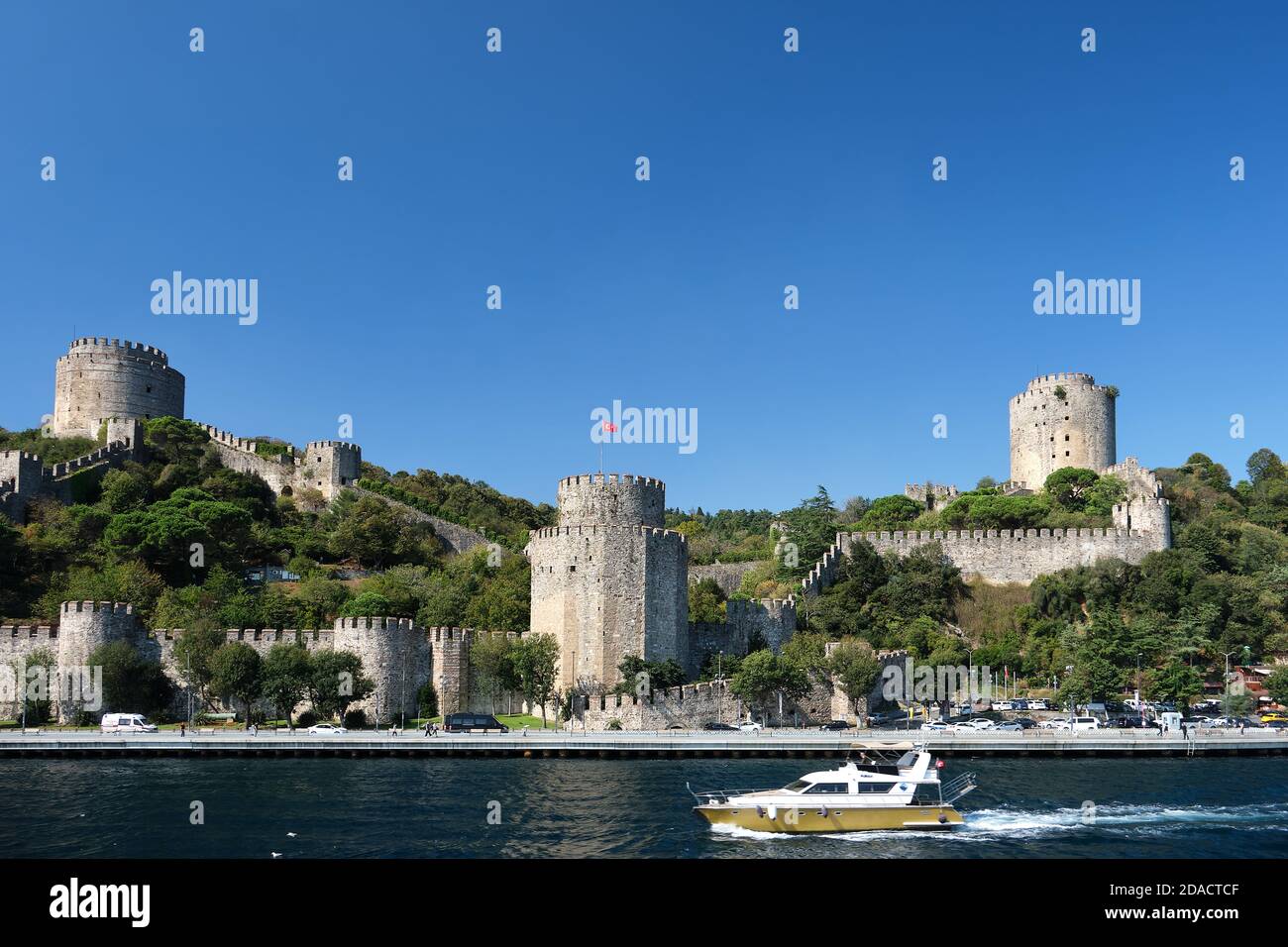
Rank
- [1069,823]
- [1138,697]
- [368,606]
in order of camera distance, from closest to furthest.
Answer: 1. [1069,823]
2. [1138,697]
3. [368,606]

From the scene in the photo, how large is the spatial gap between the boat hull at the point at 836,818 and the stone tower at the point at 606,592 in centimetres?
1829

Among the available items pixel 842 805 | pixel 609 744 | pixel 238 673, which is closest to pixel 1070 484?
pixel 609 744

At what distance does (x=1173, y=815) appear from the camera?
2850 centimetres

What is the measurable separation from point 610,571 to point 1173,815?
2360 centimetres

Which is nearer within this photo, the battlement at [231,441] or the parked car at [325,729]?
the parked car at [325,729]

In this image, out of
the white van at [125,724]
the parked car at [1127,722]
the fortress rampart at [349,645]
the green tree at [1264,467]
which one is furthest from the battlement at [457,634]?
the green tree at [1264,467]

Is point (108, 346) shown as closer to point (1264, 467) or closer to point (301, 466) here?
point (301, 466)

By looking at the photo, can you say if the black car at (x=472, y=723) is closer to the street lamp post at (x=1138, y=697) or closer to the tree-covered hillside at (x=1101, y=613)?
the tree-covered hillside at (x=1101, y=613)

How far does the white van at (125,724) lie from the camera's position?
41625mm

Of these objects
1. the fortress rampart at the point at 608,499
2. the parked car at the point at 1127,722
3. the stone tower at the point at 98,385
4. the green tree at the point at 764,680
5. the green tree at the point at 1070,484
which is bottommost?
the parked car at the point at 1127,722

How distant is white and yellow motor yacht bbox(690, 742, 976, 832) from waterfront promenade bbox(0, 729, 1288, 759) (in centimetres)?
1232

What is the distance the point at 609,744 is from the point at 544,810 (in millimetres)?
12461

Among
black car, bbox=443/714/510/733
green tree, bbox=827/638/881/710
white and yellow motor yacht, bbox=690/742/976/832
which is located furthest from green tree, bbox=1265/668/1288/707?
black car, bbox=443/714/510/733

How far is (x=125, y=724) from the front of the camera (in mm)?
42031
